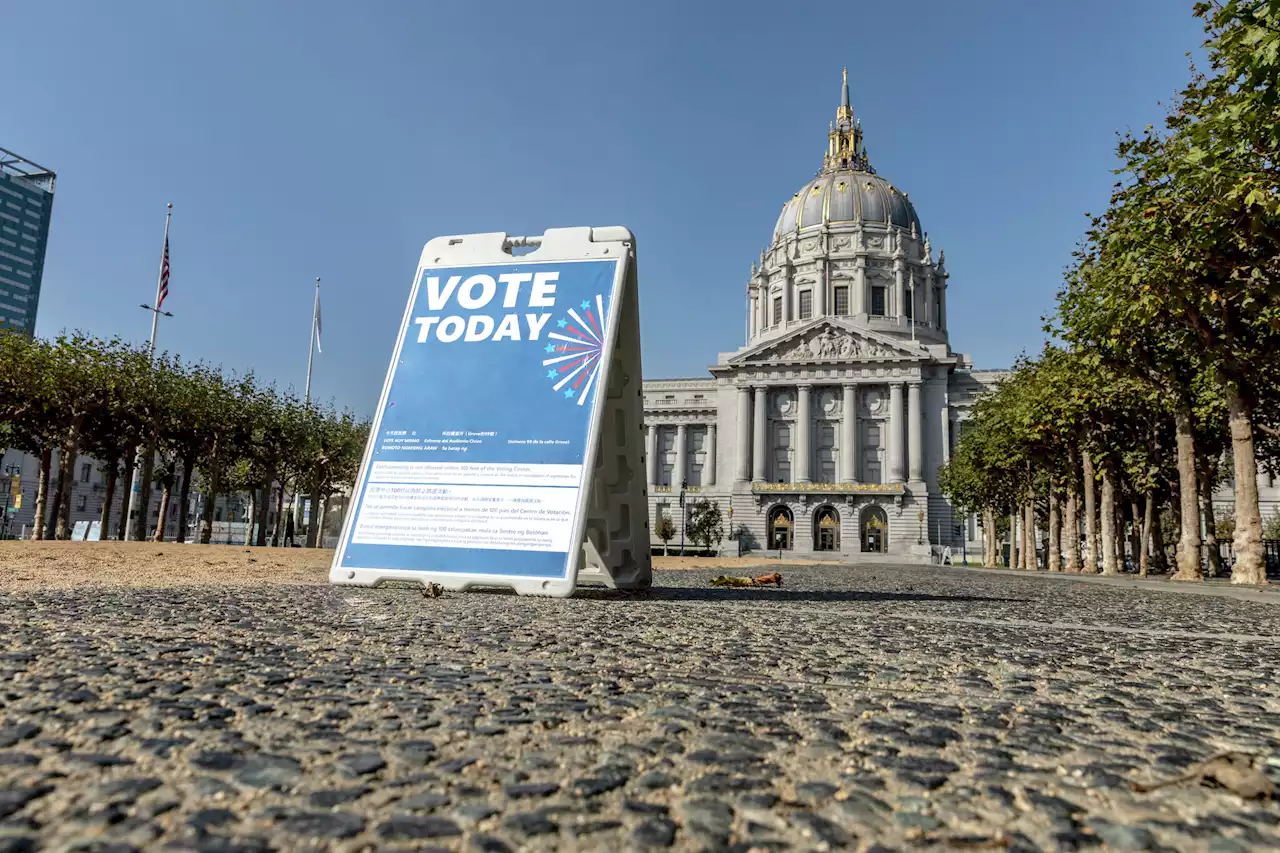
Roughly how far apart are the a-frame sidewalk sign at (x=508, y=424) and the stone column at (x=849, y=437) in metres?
71.1

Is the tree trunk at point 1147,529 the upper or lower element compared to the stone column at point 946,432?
lower

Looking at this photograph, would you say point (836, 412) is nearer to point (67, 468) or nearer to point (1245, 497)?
point (1245, 497)

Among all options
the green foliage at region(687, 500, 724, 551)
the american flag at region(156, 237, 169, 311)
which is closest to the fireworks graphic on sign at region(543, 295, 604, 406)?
the american flag at region(156, 237, 169, 311)

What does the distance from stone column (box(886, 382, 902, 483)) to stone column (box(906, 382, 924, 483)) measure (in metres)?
0.77

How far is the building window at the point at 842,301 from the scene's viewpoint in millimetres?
91312

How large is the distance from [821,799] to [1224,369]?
19.7 metres

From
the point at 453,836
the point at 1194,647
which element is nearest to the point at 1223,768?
the point at 453,836

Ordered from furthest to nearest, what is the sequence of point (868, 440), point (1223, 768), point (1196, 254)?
point (868, 440) < point (1196, 254) < point (1223, 768)

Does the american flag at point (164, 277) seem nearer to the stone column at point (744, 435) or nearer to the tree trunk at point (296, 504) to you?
the tree trunk at point (296, 504)

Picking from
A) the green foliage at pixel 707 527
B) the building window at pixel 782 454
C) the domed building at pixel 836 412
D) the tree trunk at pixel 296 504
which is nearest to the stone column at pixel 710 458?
the domed building at pixel 836 412

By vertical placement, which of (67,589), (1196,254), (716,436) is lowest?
(67,589)

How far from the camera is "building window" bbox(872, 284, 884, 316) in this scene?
300 feet

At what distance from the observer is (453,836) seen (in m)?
1.61

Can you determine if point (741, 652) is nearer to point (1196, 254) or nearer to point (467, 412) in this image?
point (467, 412)
